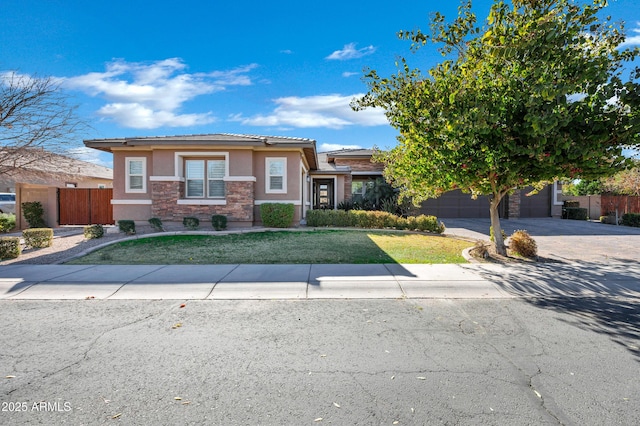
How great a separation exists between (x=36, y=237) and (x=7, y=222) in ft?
20.1

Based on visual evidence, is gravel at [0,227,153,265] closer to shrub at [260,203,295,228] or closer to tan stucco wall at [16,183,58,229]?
tan stucco wall at [16,183,58,229]

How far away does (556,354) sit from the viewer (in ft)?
12.3

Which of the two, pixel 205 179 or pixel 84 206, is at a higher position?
pixel 205 179

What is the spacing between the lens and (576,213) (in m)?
22.8

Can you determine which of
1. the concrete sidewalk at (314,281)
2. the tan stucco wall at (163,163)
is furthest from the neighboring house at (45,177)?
the concrete sidewalk at (314,281)

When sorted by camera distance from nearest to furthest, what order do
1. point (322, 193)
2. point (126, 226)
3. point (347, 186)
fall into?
point (126, 226) < point (347, 186) < point (322, 193)

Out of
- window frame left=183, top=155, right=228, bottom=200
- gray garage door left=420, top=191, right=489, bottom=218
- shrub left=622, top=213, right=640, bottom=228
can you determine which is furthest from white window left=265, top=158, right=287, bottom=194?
shrub left=622, top=213, right=640, bottom=228

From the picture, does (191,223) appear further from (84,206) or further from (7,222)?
(7,222)

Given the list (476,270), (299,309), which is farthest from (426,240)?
(299,309)

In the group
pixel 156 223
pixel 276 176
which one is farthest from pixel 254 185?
pixel 156 223

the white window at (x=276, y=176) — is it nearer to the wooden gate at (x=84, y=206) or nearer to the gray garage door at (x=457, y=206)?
the wooden gate at (x=84, y=206)

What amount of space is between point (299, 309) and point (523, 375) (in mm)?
3063

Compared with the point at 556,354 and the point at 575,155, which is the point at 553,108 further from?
the point at 556,354

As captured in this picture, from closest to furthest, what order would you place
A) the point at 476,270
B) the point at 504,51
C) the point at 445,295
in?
the point at 445,295
the point at 504,51
the point at 476,270
